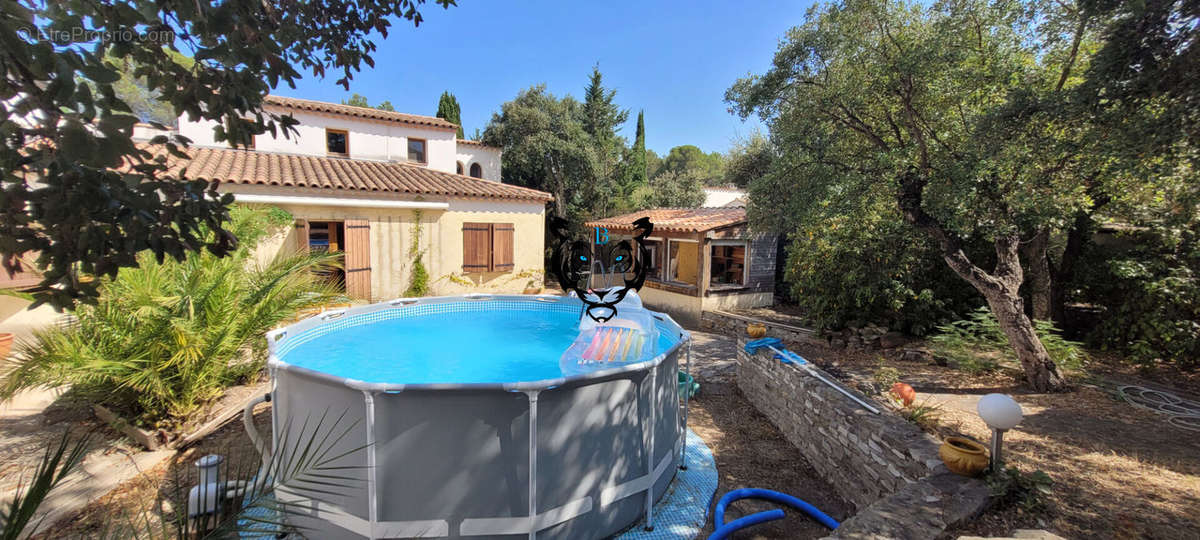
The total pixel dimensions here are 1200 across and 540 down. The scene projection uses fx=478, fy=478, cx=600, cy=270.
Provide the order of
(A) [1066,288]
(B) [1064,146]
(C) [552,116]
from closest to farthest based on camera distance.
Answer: (B) [1064,146] → (A) [1066,288] → (C) [552,116]

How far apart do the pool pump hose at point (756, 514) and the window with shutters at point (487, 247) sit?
37.9ft

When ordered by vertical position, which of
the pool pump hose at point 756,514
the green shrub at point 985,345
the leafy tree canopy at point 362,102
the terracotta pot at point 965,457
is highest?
the leafy tree canopy at point 362,102

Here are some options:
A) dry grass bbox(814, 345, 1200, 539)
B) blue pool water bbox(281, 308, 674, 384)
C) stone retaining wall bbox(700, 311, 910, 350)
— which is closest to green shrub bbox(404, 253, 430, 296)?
blue pool water bbox(281, 308, 674, 384)

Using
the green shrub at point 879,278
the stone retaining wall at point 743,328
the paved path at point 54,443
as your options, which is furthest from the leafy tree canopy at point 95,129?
the stone retaining wall at point 743,328

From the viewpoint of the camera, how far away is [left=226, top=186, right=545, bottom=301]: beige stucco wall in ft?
42.7

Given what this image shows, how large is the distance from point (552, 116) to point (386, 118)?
9282mm

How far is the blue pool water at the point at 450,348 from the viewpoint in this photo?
779cm

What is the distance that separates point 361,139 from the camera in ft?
56.4

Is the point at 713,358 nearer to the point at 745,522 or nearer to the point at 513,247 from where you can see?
the point at 745,522

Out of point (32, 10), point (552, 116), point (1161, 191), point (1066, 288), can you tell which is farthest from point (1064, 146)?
point (552, 116)

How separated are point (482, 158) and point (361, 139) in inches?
299

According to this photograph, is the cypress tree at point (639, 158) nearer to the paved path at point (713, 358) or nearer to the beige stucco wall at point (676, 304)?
the beige stucco wall at point (676, 304)

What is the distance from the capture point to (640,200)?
2672 cm

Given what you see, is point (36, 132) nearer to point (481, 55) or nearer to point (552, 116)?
point (481, 55)
